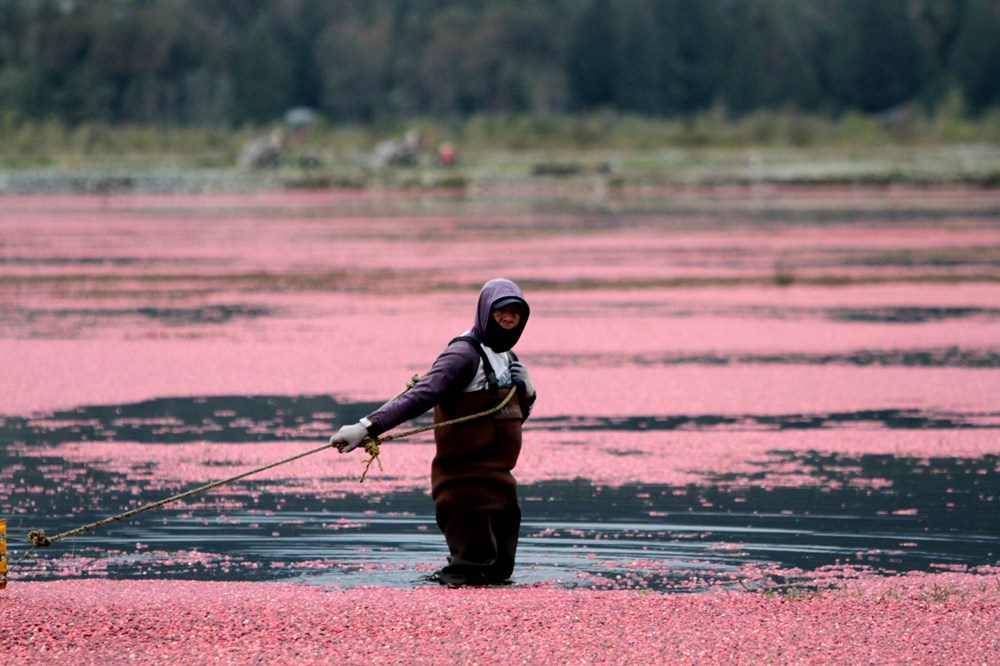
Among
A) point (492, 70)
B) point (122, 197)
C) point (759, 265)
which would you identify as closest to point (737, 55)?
point (492, 70)

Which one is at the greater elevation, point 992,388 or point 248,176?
point 248,176

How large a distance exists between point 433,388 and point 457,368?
14 centimetres

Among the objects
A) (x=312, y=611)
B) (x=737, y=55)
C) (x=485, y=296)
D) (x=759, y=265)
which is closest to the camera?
(x=312, y=611)

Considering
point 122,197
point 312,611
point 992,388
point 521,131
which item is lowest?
point 312,611

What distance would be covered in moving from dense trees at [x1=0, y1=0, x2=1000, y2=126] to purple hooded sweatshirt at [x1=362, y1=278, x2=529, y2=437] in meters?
108

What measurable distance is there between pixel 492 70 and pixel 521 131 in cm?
4046

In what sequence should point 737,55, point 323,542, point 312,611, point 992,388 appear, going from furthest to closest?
point 737,55 → point 992,388 → point 323,542 → point 312,611

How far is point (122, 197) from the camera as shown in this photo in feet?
192

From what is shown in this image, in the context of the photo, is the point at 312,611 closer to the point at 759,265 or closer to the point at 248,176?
the point at 759,265

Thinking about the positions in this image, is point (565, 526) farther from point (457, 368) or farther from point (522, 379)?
point (457, 368)

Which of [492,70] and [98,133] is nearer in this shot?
[98,133]

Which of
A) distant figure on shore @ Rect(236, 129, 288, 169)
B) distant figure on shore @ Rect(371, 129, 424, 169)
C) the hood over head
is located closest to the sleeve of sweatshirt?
the hood over head

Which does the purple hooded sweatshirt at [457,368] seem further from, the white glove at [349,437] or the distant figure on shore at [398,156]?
the distant figure on shore at [398,156]

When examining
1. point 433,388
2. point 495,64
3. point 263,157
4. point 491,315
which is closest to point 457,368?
point 433,388
